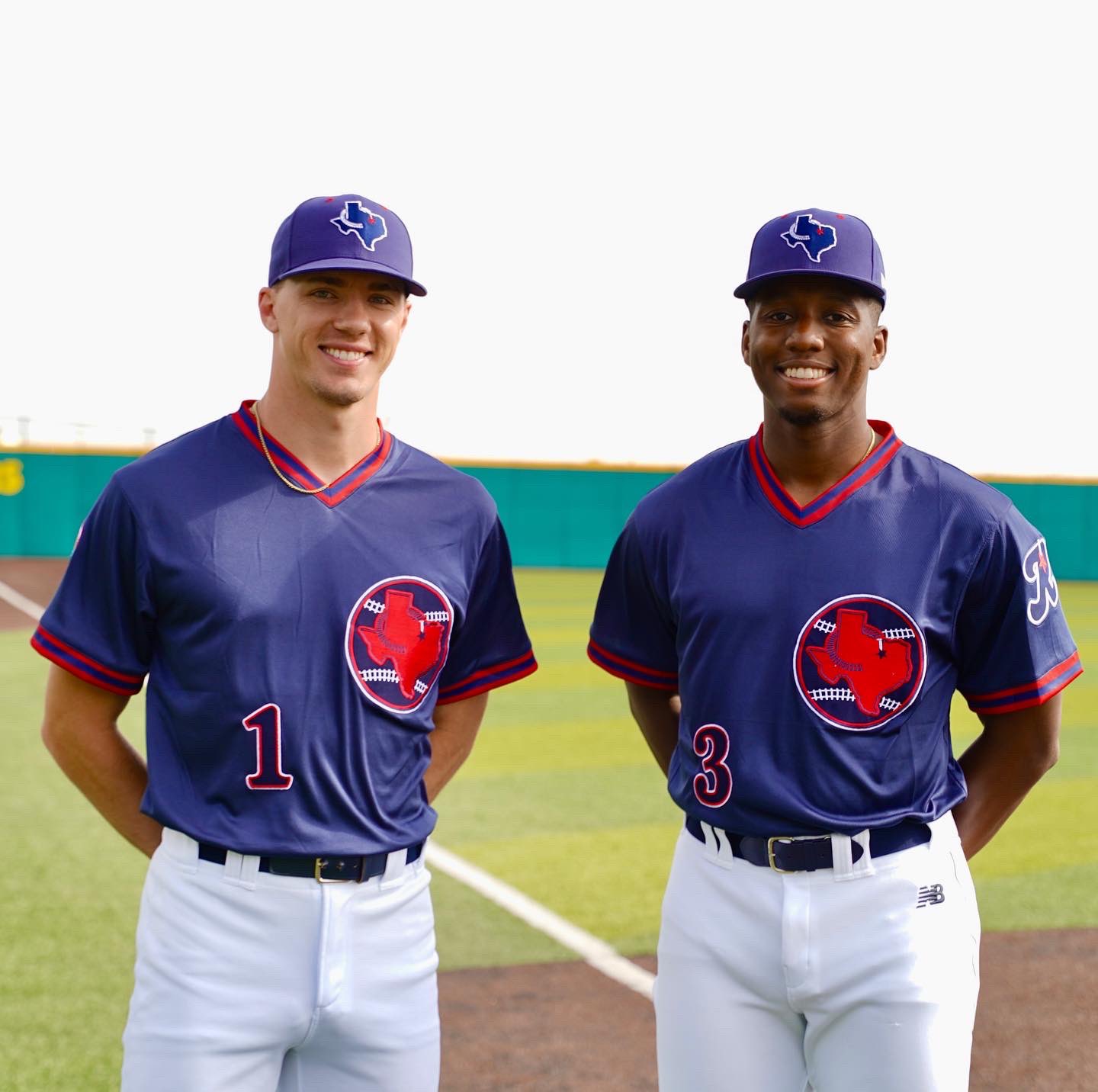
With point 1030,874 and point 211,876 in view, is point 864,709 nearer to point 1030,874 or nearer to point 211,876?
point 211,876

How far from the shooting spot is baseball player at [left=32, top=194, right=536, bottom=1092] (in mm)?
2869

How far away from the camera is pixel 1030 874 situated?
7.23 metres

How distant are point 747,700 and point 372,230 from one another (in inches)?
51.8

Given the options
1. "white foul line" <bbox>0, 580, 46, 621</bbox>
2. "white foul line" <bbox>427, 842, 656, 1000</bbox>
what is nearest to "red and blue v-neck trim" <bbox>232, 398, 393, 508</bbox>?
"white foul line" <bbox>427, 842, 656, 1000</bbox>

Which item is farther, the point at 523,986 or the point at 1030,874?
the point at 1030,874

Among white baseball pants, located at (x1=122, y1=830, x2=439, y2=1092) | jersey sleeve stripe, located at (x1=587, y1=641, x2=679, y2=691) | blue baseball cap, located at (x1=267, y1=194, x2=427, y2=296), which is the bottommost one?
white baseball pants, located at (x1=122, y1=830, x2=439, y2=1092)

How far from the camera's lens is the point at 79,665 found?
313 centimetres

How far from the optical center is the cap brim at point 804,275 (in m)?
3.04

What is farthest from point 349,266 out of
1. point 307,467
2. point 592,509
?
point 592,509

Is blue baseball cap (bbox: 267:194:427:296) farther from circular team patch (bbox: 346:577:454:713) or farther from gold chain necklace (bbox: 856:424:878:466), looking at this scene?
circular team patch (bbox: 346:577:454:713)

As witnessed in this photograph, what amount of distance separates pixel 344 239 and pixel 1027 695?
1.85 metres

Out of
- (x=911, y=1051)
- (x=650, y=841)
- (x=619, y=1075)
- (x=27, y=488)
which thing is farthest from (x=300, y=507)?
(x=27, y=488)

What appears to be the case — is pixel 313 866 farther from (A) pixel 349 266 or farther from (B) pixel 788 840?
(A) pixel 349 266

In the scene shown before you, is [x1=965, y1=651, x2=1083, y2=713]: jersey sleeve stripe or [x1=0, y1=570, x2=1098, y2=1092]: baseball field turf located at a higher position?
[x1=965, y1=651, x2=1083, y2=713]: jersey sleeve stripe
